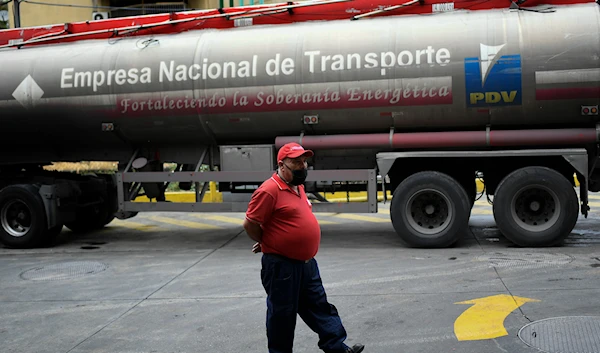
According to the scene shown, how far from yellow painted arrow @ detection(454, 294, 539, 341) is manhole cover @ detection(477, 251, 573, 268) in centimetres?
161

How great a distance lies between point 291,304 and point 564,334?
2413mm

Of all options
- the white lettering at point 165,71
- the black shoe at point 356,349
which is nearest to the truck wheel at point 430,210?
the white lettering at point 165,71

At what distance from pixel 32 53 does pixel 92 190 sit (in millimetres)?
2706

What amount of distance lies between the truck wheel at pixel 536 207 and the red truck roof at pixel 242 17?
8.22ft

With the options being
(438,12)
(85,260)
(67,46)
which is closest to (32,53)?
(67,46)

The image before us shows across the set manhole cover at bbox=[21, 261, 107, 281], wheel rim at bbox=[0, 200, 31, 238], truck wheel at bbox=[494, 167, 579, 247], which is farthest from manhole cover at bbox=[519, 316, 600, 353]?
wheel rim at bbox=[0, 200, 31, 238]

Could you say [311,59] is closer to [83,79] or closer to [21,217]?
[83,79]

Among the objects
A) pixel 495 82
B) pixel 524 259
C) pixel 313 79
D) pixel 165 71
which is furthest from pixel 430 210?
pixel 165 71

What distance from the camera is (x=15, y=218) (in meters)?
11.2

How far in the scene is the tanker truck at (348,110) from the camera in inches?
353

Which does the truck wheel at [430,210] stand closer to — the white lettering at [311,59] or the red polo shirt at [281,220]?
the white lettering at [311,59]

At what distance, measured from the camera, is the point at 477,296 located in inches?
259

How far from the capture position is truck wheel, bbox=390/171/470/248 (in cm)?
924

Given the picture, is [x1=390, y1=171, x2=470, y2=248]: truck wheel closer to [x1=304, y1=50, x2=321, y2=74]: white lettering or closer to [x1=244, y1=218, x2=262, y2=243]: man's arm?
[x1=304, y1=50, x2=321, y2=74]: white lettering
